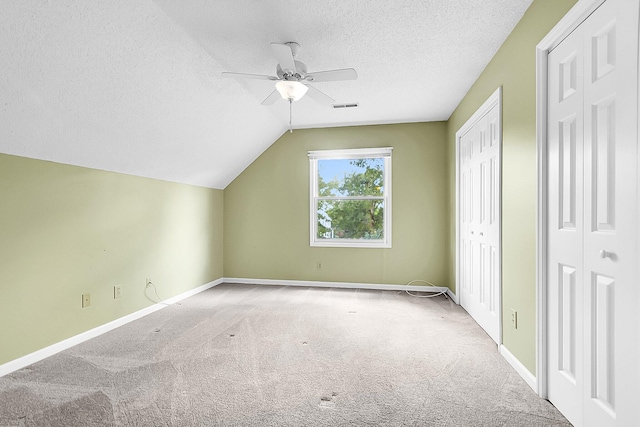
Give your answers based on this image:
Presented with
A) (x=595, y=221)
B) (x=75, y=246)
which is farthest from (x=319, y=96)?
(x=75, y=246)

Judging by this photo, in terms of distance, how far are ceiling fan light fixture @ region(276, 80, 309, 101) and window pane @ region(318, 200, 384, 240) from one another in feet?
8.76

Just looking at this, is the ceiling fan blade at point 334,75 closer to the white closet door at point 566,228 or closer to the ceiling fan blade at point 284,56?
the ceiling fan blade at point 284,56

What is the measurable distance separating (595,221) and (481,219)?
1792 mm

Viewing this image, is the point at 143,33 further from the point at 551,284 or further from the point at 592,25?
the point at 551,284

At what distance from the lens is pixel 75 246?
2863 millimetres

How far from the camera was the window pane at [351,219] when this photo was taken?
16.7 feet

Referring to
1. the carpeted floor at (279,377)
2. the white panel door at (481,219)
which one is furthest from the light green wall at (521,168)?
the carpeted floor at (279,377)

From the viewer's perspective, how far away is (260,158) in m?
5.36

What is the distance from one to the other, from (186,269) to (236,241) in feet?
3.42

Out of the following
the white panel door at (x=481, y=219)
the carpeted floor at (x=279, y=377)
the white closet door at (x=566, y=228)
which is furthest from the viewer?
the white panel door at (x=481, y=219)

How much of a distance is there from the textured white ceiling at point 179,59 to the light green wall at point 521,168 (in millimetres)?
205

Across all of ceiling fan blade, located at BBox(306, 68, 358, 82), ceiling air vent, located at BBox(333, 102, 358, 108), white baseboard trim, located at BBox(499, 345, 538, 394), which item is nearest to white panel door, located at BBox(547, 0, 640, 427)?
white baseboard trim, located at BBox(499, 345, 538, 394)

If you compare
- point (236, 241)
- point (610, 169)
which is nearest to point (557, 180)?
point (610, 169)

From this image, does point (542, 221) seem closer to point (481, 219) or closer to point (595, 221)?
point (595, 221)
